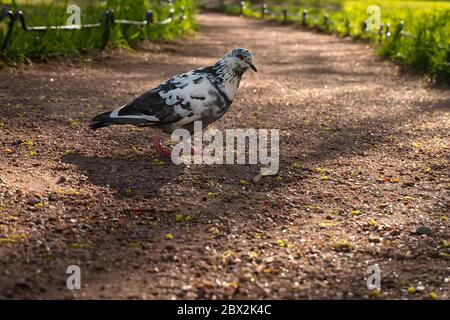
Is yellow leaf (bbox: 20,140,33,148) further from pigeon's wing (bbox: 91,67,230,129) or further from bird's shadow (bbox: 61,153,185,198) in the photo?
pigeon's wing (bbox: 91,67,230,129)

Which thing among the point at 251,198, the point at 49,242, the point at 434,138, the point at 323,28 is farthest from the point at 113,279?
the point at 323,28

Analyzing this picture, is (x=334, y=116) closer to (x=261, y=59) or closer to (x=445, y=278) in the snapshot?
(x=445, y=278)

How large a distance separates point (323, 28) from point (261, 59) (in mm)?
5583

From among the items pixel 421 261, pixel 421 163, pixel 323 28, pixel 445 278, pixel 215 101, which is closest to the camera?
pixel 445 278

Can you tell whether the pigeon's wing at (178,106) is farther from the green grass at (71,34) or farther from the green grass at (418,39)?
the green grass at (418,39)

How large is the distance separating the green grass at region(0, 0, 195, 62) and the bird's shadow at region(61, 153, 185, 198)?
3566mm

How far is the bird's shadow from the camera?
12.9 feet

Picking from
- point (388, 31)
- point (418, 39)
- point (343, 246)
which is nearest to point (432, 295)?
point (343, 246)

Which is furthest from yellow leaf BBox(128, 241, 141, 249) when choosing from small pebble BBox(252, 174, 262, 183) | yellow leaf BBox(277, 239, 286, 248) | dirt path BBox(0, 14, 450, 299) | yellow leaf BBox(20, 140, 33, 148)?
yellow leaf BBox(20, 140, 33, 148)

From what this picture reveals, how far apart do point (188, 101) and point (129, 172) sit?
613 mm

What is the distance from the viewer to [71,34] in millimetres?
8500

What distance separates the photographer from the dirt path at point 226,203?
282 centimetres

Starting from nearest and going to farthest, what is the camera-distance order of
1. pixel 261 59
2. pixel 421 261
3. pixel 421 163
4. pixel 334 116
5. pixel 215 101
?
pixel 421 261
pixel 215 101
pixel 421 163
pixel 334 116
pixel 261 59

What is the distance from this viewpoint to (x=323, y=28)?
15.9 metres
